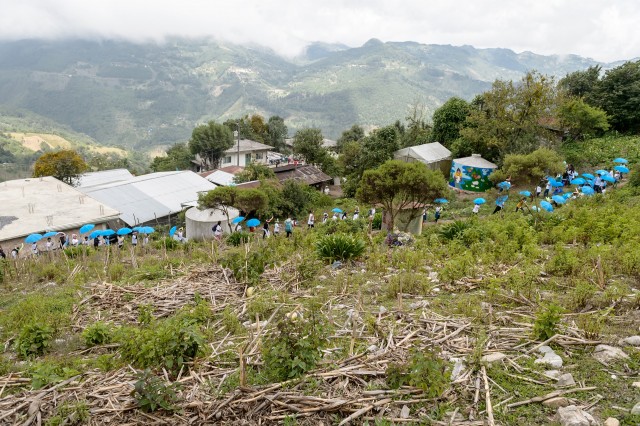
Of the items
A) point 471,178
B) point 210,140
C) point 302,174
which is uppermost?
point 210,140

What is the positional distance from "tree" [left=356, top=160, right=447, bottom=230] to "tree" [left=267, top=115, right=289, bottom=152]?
52533 mm

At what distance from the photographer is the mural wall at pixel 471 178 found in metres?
29.7

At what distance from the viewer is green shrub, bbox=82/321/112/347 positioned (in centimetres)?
570

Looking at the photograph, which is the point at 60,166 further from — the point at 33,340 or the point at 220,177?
the point at 33,340

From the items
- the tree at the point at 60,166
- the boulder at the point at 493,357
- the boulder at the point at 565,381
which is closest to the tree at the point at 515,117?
the boulder at the point at 493,357

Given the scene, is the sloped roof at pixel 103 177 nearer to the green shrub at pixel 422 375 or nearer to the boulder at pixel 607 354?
the green shrub at pixel 422 375

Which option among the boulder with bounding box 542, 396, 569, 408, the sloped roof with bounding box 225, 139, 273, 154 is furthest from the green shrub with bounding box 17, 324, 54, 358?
the sloped roof with bounding box 225, 139, 273, 154

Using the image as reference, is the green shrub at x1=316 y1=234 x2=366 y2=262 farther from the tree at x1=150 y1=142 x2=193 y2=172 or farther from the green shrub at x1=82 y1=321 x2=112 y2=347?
the tree at x1=150 y1=142 x2=193 y2=172

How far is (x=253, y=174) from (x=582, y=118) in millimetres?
26209

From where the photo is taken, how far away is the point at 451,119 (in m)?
38.9

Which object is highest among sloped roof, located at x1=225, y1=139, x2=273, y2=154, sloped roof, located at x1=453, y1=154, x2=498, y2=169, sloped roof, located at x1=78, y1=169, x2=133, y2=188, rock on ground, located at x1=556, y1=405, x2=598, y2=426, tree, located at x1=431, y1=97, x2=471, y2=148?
tree, located at x1=431, y1=97, x2=471, y2=148

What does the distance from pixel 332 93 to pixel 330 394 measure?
568 feet

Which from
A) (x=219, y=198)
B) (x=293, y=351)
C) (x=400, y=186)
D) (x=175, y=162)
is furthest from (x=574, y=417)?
(x=175, y=162)

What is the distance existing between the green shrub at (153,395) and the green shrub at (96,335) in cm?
221
